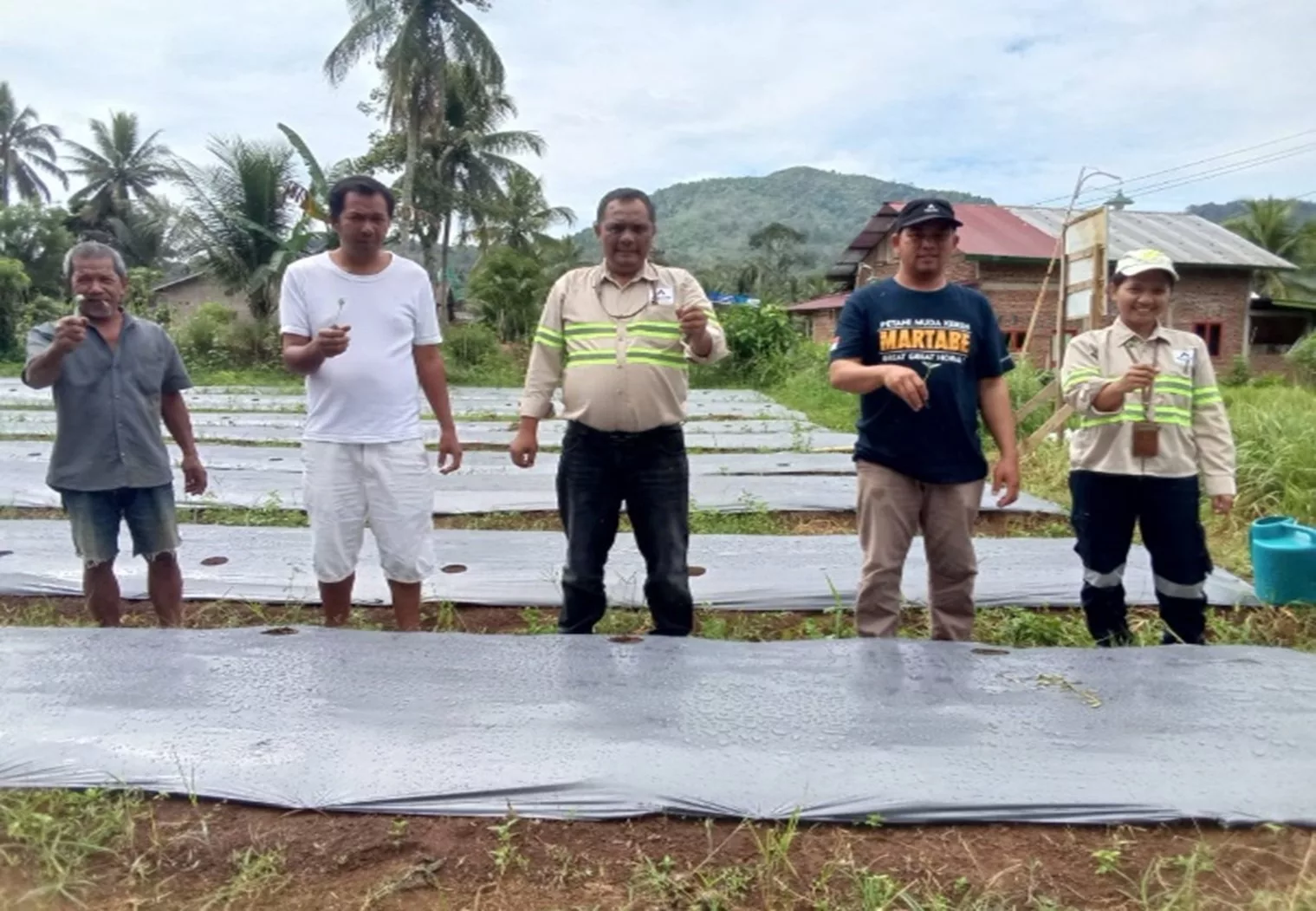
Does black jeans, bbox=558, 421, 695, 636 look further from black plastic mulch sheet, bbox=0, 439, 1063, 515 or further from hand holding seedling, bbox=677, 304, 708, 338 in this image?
black plastic mulch sheet, bbox=0, 439, 1063, 515

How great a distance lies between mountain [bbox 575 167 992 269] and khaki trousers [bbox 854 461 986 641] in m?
75.6

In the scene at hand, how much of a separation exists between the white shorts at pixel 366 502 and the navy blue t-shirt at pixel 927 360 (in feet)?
4.02

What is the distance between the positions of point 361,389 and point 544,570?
1.33 m

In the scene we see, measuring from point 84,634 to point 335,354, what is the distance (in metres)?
0.96

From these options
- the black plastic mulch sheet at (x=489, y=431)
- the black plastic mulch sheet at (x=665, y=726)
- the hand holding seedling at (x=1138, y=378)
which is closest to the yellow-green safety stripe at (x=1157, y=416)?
the hand holding seedling at (x=1138, y=378)

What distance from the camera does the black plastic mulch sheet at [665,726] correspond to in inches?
67.8

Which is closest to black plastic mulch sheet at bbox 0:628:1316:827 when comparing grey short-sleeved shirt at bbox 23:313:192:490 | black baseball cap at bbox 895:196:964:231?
grey short-sleeved shirt at bbox 23:313:192:490

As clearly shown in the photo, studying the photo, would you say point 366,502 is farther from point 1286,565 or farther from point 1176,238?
point 1176,238

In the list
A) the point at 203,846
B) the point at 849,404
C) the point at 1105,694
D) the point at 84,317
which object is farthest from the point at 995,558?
the point at 849,404

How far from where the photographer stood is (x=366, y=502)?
2.63 m

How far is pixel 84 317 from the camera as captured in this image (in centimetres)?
260

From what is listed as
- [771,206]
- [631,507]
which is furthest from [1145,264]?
[771,206]

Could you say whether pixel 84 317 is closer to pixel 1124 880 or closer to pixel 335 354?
pixel 335 354

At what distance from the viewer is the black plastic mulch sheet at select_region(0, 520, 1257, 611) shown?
341cm
